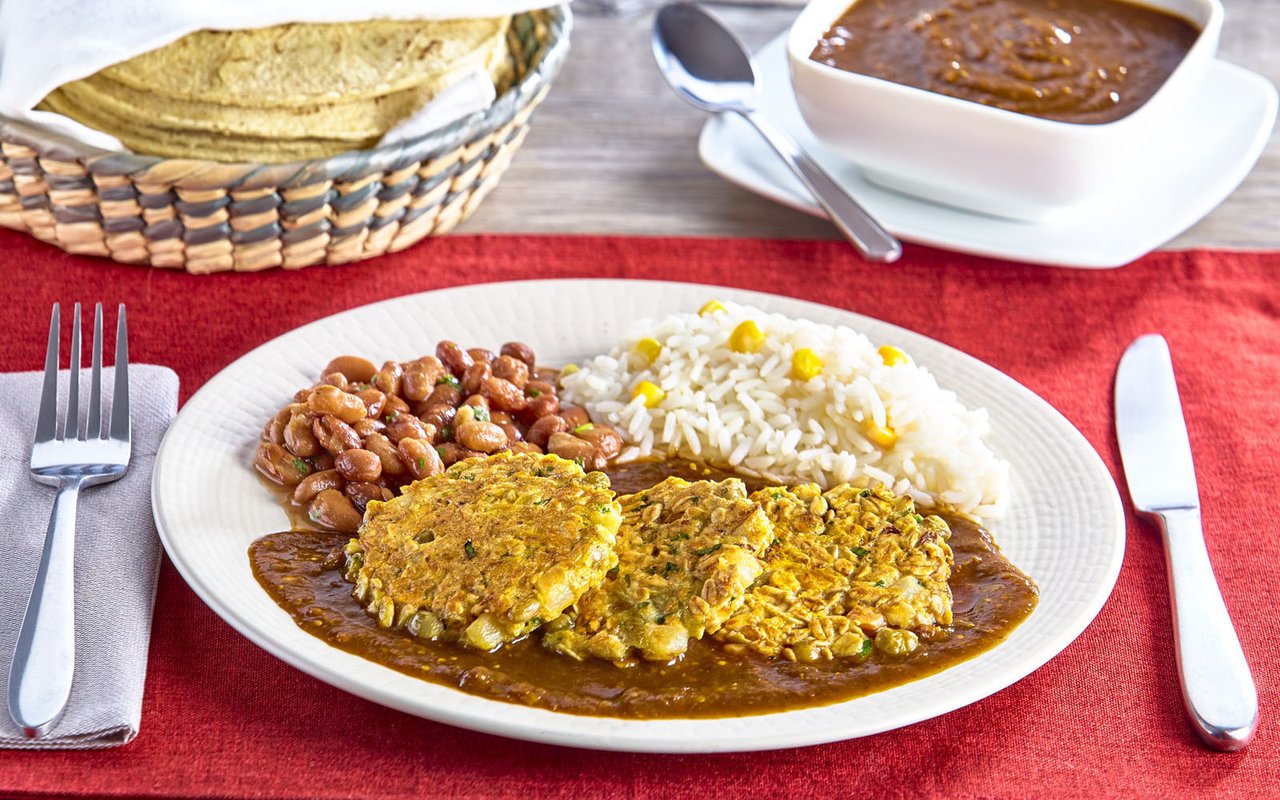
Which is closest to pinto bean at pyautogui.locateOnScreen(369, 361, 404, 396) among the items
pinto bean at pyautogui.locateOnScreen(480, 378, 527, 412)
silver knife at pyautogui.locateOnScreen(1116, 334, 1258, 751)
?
pinto bean at pyautogui.locateOnScreen(480, 378, 527, 412)

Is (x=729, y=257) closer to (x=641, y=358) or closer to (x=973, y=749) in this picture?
(x=641, y=358)

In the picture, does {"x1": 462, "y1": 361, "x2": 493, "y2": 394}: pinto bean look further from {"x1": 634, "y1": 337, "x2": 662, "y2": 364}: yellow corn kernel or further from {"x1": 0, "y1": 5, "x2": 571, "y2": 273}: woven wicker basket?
{"x1": 0, "y1": 5, "x2": 571, "y2": 273}: woven wicker basket

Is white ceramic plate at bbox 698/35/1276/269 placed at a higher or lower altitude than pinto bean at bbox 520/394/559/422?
lower

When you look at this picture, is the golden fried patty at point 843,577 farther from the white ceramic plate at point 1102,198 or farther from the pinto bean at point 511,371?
the white ceramic plate at point 1102,198

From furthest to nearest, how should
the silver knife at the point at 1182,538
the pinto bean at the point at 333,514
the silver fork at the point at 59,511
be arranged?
1. the pinto bean at the point at 333,514
2. the silver knife at the point at 1182,538
3. the silver fork at the point at 59,511

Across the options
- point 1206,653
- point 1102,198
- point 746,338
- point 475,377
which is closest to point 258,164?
point 475,377

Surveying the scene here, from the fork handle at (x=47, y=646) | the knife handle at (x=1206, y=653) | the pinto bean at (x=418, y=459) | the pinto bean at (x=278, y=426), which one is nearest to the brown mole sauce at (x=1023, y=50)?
the knife handle at (x=1206, y=653)
